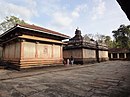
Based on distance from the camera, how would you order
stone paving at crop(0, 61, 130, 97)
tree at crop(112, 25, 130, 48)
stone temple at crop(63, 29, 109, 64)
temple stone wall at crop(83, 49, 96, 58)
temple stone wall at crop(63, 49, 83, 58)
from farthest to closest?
tree at crop(112, 25, 130, 48) → temple stone wall at crop(83, 49, 96, 58) → temple stone wall at crop(63, 49, 83, 58) → stone temple at crop(63, 29, 109, 64) → stone paving at crop(0, 61, 130, 97)

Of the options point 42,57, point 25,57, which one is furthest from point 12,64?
point 42,57

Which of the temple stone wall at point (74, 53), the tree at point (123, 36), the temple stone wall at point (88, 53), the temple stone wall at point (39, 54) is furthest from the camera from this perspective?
the tree at point (123, 36)

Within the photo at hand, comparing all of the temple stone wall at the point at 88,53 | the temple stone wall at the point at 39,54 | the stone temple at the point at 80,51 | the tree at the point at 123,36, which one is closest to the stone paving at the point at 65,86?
the temple stone wall at the point at 39,54

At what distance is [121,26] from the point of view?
55.6 meters

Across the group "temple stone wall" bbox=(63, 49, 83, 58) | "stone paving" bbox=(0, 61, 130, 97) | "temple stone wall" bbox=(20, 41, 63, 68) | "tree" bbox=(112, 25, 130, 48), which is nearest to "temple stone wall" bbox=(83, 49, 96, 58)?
"temple stone wall" bbox=(63, 49, 83, 58)

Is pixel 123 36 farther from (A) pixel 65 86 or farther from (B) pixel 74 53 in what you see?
(A) pixel 65 86

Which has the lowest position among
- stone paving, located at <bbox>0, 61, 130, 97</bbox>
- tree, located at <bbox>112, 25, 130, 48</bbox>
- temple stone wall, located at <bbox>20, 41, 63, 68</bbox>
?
stone paving, located at <bbox>0, 61, 130, 97</bbox>

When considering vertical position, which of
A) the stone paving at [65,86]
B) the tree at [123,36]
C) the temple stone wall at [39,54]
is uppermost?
the tree at [123,36]

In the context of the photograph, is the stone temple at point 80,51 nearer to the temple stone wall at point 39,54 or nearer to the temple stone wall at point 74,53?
the temple stone wall at point 74,53

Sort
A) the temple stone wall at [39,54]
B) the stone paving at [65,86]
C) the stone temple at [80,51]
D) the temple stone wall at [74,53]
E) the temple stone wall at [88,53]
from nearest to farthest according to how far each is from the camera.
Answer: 1. the stone paving at [65,86]
2. the temple stone wall at [39,54]
3. the stone temple at [80,51]
4. the temple stone wall at [74,53]
5. the temple stone wall at [88,53]

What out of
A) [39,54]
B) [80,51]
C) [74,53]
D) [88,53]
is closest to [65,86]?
[39,54]

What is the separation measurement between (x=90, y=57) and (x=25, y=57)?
15.8 metres

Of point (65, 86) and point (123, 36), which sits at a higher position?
point (123, 36)

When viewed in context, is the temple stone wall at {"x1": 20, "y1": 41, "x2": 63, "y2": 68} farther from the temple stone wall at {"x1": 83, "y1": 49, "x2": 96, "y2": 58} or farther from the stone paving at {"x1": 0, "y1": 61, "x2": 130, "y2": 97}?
the temple stone wall at {"x1": 83, "y1": 49, "x2": 96, "y2": 58}
